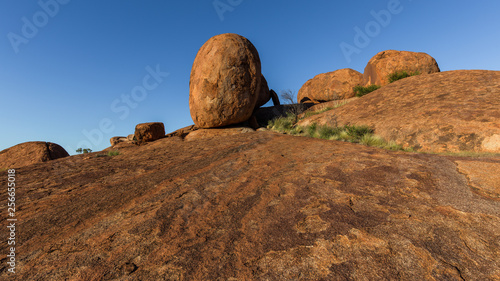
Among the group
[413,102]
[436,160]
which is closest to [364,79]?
[413,102]

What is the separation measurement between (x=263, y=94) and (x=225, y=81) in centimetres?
590

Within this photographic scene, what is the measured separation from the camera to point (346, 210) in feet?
7.25

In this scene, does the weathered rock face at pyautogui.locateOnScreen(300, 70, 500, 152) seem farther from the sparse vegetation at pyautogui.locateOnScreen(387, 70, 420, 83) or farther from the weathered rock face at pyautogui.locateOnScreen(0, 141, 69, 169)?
the weathered rock face at pyautogui.locateOnScreen(0, 141, 69, 169)

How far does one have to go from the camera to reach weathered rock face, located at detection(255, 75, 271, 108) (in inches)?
567

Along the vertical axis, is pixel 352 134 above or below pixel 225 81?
below

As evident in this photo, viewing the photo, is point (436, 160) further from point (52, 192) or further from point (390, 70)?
point (390, 70)

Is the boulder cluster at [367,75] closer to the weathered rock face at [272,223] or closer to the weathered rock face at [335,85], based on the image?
the weathered rock face at [335,85]

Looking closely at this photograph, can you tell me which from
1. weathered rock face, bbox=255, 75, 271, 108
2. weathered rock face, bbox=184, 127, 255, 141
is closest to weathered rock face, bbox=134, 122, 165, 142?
weathered rock face, bbox=184, 127, 255, 141

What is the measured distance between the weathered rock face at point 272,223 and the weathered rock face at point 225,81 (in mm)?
5837

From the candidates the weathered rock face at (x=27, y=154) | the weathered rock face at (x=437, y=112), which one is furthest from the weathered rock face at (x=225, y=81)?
the weathered rock face at (x=27, y=154)

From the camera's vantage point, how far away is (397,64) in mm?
13672

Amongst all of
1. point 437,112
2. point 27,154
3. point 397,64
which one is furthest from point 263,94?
point 27,154

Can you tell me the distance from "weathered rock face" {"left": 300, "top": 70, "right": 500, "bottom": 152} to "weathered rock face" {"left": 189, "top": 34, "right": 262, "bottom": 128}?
3.23m

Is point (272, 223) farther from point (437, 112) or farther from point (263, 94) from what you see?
point (263, 94)
